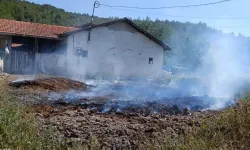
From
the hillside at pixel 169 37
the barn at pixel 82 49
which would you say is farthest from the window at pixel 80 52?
the hillside at pixel 169 37

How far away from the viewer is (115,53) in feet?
86.2

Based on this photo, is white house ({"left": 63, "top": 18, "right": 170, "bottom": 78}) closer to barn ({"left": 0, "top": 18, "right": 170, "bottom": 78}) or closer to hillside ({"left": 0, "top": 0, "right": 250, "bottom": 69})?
barn ({"left": 0, "top": 18, "right": 170, "bottom": 78})

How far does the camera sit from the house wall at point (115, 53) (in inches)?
971

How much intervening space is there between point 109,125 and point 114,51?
18.6 meters

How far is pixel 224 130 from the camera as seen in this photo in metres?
6.07

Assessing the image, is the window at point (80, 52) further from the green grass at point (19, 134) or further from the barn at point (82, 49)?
the green grass at point (19, 134)

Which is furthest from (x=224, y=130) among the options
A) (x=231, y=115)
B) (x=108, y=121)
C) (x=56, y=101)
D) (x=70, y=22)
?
(x=70, y=22)

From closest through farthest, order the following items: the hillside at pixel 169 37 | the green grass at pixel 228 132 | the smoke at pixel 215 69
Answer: the green grass at pixel 228 132 < the smoke at pixel 215 69 < the hillside at pixel 169 37

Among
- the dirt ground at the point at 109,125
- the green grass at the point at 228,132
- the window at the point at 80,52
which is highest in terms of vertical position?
the window at the point at 80,52

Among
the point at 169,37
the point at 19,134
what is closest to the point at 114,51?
the point at 19,134

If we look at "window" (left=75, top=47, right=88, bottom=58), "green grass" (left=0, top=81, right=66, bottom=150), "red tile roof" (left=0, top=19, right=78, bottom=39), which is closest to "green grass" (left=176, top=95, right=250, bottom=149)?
"green grass" (left=0, top=81, right=66, bottom=150)

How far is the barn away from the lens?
77.9 feet

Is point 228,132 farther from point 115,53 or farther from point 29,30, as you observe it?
point 29,30

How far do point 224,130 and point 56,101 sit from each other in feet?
22.8
